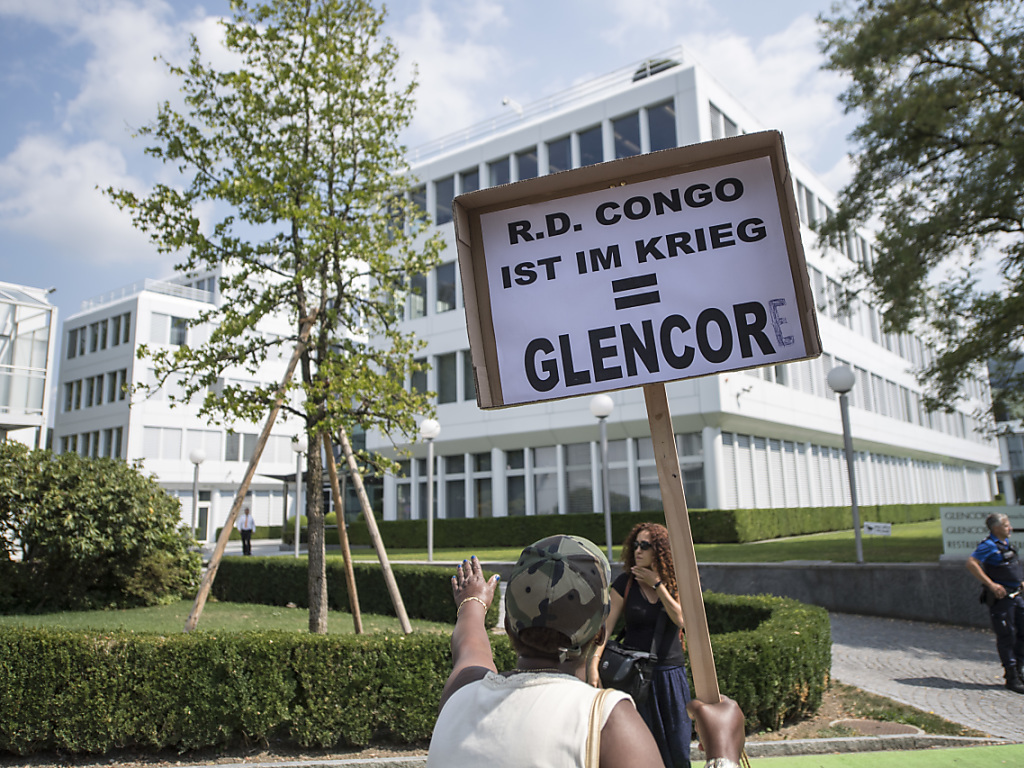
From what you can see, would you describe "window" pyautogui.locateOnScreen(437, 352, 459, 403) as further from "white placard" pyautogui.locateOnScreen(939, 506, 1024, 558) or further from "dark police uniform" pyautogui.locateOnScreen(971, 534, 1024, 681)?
"dark police uniform" pyautogui.locateOnScreen(971, 534, 1024, 681)

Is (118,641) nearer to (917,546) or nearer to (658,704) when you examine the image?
(658,704)

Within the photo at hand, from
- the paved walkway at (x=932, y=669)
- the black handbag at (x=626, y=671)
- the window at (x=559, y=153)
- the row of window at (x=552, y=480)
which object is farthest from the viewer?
the window at (x=559, y=153)

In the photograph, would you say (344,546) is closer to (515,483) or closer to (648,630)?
(648,630)

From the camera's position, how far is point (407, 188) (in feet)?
35.9

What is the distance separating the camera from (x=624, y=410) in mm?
26672

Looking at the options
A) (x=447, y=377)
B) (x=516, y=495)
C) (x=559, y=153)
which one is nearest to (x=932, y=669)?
(x=516, y=495)

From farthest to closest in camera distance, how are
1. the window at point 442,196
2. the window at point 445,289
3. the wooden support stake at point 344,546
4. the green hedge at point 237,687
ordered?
the window at point 442,196 < the window at point 445,289 < the wooden support stake at point 344,546 < the green hedge at point 237,687

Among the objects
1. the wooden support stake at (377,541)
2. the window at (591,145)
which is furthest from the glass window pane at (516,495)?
the wooden support stake at (377,541)

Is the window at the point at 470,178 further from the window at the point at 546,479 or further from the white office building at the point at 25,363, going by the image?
the white office building at the point at 25,363

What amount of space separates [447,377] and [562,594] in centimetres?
2958

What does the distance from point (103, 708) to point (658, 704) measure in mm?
4332

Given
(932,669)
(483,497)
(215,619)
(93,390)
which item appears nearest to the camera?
(932,669)

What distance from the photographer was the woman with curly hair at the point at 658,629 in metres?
4.02

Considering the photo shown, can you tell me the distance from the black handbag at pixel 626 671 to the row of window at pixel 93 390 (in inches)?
1992
